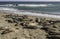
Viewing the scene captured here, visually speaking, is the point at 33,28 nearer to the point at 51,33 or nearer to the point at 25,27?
the point at 25,27

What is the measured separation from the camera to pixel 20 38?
11.5 metres

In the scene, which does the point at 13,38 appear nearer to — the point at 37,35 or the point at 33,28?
the point at 37,35

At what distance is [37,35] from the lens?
1206 centimetres

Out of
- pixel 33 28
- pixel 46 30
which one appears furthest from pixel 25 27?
Result: pixel 46 30

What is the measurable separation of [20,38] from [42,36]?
1.39m

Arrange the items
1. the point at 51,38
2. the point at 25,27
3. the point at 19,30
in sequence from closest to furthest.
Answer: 1. the point at 51,38
2. the point at 19,30
3. the point at 25,27

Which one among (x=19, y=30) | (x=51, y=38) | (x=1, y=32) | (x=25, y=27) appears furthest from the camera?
(x=25, y=27)

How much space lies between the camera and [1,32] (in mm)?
12406

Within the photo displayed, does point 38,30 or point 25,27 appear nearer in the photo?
point 38,30

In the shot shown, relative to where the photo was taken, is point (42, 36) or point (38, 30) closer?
point (42, 36)

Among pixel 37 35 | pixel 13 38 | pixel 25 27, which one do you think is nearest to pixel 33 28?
pixel 25 27

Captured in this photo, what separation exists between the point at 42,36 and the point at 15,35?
164 cm

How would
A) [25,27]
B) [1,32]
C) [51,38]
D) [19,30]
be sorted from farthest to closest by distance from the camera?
[25,27] → [19,30] → [1,32] → [51,38]

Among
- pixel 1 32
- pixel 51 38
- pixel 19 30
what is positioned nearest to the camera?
pixel 51 38
